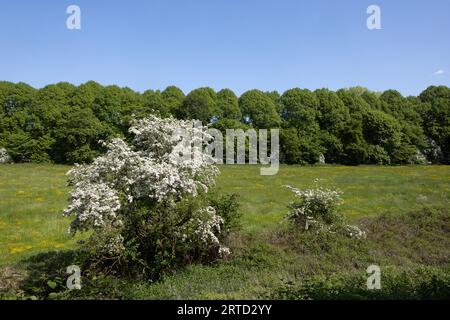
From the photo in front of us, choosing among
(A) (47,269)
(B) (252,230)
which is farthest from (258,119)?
(A) (47,269)

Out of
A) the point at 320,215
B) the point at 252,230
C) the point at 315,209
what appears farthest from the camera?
the point at 252,230

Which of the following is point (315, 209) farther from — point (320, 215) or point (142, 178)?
point (142, 178)

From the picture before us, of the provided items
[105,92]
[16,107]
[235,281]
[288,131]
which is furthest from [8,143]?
[235,281]

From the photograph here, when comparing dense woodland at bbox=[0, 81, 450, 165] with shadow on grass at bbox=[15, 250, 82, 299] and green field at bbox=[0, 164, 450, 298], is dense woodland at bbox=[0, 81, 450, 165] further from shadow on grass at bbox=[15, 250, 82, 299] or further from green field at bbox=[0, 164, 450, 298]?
shadow on grass at bbox=[15, 250, 82, 299]

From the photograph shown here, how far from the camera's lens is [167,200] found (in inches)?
623

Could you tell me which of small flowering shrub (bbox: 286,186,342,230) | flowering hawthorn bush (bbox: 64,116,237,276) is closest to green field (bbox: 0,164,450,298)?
flowering hawthorn bush (bbox: 64,116,237,276)

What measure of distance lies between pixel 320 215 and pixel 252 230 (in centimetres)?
408

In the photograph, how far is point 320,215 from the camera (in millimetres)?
22562

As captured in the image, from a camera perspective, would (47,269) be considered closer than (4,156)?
Yes

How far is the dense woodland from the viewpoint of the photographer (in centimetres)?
7912

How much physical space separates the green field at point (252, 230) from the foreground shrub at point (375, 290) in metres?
1.03
